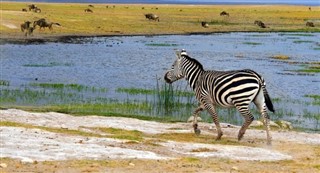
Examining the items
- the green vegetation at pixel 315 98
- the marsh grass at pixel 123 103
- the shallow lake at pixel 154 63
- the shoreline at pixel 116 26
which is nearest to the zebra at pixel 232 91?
→ the marsh grass at pixel 123 103

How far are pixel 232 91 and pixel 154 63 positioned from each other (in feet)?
80.3

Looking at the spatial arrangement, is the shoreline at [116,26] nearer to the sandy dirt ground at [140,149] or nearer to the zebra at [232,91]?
the sandy dirt ground at [140,149]

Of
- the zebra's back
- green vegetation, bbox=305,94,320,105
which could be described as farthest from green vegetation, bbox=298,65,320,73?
the zebra's back

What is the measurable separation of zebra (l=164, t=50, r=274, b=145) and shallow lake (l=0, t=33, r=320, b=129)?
198 inches

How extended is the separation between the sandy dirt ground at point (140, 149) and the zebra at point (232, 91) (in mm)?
616

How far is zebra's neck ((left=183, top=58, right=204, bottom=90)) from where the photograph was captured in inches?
721

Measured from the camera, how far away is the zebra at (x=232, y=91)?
16875 millimetres

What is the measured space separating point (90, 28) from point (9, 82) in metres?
35.0

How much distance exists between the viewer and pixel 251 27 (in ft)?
265

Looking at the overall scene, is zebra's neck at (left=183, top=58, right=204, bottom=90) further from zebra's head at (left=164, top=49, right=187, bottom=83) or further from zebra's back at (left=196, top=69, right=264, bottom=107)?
zebra's back at (left=196, top=69, right=264, bottom=107)

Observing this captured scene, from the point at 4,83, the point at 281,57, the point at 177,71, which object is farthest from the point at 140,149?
the point at 281,57

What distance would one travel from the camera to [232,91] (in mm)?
17016

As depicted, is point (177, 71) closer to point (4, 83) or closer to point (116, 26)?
point (4, 83)

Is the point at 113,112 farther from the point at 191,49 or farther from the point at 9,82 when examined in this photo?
the point at 191,49
